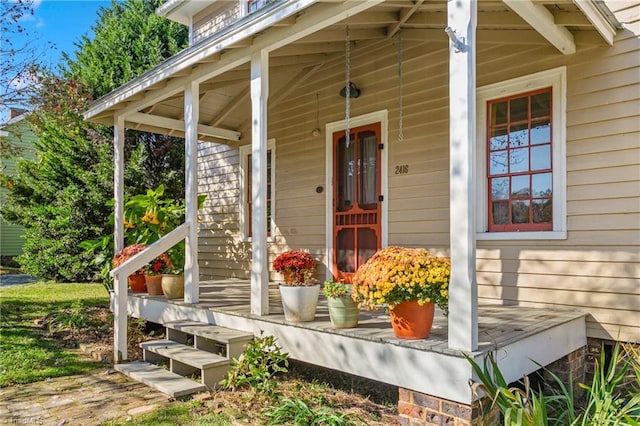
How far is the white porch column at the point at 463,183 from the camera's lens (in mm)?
2666

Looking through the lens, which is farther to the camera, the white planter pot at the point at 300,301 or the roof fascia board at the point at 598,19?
the white planter pot at the point at 300,301

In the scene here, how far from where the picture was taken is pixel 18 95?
19.9ft

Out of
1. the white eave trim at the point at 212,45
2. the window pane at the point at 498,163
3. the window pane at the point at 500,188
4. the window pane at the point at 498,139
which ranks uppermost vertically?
the white eave trim at the point at 212,45

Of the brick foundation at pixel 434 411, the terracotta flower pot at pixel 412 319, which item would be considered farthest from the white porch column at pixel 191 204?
the brick foundation at pixel 434 411

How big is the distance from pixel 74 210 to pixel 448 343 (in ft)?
31.6

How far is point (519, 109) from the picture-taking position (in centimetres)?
444

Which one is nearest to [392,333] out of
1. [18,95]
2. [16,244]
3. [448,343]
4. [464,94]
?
[448,343]

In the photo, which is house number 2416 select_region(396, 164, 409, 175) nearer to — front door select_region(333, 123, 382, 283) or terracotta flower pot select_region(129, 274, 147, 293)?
front door select_region(333, 123, 382, 283)

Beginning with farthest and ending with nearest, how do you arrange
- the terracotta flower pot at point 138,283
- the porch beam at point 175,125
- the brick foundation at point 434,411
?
the porch beam at point 175,125 → the terracotta flower pot at point 138,283 → the brick foundation at point 434,411

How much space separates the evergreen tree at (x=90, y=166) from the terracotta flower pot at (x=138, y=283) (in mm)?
4274

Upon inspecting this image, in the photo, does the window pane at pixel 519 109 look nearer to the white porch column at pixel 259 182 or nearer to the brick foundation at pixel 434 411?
the white porch column at pixel 259 182

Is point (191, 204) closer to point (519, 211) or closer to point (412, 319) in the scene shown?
point (412, 319)

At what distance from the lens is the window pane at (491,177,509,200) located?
177 inches

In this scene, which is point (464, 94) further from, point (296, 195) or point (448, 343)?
point (296, 195)
